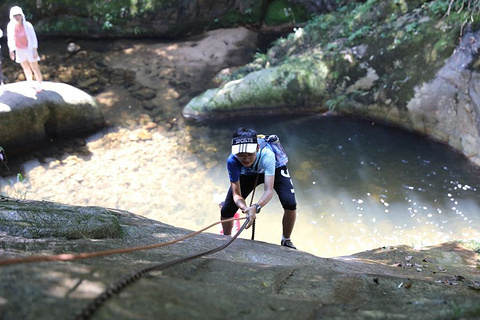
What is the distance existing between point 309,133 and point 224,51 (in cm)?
527

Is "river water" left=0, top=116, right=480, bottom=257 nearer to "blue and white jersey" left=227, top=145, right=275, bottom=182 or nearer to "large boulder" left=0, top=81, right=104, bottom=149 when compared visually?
"large boulder" left=0, top=81, right=104, bottom=149

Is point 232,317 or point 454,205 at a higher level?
point 454,205

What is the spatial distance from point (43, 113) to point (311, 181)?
20.5 feet

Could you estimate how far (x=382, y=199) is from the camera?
24.7 feet

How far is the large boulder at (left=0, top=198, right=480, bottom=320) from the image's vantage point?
71.4 inches

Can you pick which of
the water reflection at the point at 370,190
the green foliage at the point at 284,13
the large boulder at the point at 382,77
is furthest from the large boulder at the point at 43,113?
the green foliage at the point at 284,13

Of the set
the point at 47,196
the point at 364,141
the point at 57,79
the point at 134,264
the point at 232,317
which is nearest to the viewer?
the point at 232,317

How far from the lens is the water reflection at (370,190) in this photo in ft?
22.5

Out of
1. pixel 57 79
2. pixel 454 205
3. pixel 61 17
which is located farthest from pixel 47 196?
pixel 61 17

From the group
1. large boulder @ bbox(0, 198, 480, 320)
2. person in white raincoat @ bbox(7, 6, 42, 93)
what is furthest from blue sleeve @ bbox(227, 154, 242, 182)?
person in white raincoat @ bbox(7, 6, 42, 93)

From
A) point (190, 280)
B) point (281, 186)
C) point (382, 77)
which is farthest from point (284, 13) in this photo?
point (190, 280)

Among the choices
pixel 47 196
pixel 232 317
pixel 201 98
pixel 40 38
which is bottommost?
pixel 232 317

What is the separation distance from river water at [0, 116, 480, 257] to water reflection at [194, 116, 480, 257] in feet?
0.06

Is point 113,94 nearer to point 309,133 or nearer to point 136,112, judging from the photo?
point 136,112
